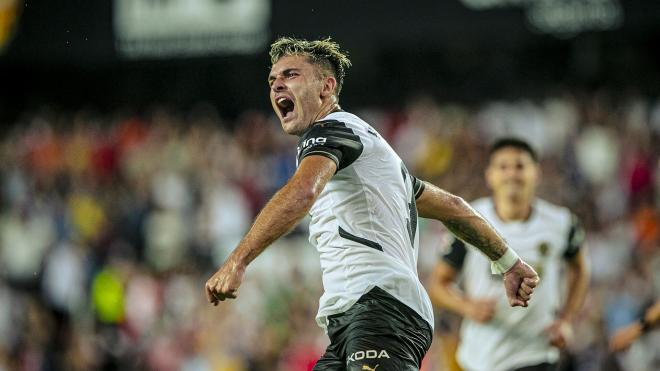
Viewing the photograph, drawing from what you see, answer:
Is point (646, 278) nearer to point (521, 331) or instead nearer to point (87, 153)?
point (521, 331)

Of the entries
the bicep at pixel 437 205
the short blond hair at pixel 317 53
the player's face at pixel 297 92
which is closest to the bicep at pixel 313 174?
the player's face at pixel 297 92

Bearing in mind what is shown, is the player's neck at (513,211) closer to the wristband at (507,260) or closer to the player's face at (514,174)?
the player's face at (514,174)

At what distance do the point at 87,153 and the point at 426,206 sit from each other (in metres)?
11.7

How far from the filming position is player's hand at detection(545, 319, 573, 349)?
701cm

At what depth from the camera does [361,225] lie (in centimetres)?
476

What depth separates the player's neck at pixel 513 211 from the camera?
740 cm

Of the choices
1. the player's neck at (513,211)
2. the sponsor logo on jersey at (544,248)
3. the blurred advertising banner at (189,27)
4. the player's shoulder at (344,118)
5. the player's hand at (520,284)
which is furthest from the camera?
the blurred advertising banner at (189,27)

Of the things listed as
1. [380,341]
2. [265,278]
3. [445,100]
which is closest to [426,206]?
[380,341]

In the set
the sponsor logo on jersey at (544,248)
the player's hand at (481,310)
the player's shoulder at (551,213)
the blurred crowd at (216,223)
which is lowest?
the blurred crowd at (216,223)

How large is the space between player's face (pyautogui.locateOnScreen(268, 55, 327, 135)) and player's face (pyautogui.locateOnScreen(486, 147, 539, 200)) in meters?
2.62

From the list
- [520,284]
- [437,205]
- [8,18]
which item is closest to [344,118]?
[437,205]

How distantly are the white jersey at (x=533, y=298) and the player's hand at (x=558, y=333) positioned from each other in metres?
0.06

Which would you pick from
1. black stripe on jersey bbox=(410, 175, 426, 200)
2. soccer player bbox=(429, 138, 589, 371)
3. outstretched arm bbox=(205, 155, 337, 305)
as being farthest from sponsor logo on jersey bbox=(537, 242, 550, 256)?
outstretched arm bbox=(205, 155, 337, 305)

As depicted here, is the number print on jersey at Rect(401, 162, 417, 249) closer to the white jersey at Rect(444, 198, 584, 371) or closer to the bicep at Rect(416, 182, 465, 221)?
the bicep at Rect(416, 182, 465, 221)
